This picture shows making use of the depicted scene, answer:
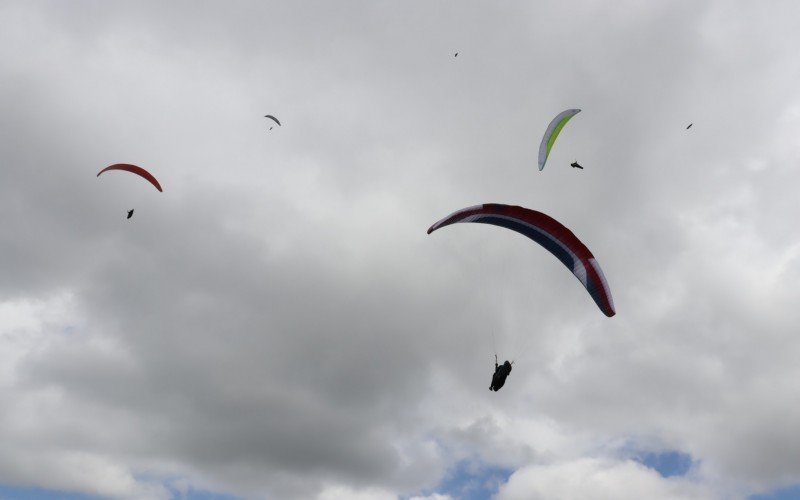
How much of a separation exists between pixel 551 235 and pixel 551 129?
7.56m

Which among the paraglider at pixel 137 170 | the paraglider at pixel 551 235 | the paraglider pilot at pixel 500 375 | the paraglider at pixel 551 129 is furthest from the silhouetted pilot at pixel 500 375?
the paraglider at pixel 137 170

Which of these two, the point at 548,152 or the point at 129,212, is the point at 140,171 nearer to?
the point at 129,212

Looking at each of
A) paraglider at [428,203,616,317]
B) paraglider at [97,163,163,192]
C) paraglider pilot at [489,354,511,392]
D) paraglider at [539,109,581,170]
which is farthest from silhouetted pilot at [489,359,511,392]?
paraglider at [97,163,163,192]

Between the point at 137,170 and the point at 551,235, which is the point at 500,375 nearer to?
the point at 551,235

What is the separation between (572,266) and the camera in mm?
32250

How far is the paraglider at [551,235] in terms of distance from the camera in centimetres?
3059

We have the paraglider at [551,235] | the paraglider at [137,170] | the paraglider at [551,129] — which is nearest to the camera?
the paraglider at [551,235]

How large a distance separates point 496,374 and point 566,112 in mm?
16005

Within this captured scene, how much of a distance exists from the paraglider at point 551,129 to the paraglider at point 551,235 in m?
4.94

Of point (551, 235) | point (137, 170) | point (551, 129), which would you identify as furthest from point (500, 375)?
point (137, 170)

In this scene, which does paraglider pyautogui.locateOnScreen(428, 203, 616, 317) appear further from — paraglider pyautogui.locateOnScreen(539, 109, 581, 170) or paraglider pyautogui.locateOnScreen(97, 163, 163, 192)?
paraglider pyautogui.locateOnScreen(97, 163, 163, 192)

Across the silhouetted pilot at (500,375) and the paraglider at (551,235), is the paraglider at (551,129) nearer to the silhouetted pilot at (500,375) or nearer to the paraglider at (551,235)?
the paraglider at (551,235)

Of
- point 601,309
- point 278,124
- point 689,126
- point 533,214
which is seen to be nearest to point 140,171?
point 278,124

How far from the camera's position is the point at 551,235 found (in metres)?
32.2
